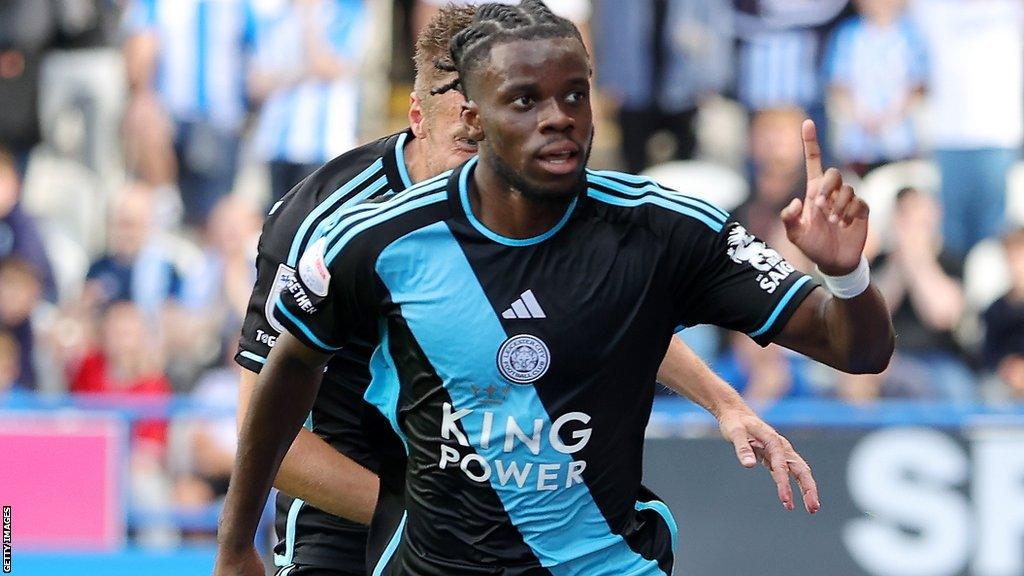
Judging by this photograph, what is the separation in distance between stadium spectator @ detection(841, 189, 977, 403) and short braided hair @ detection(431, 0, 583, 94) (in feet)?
19.8

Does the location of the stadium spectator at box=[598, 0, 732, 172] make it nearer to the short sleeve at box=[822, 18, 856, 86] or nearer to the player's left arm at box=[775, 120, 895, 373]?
the short sleeve at box=[822, 18, 856, 86]

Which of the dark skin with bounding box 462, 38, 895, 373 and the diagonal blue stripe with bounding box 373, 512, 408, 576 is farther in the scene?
the diagonal blue stripe with bounding box 373, 512, 408, 576

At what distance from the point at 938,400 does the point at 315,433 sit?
5.42 m

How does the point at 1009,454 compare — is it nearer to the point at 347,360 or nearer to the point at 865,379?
the point at 865,379

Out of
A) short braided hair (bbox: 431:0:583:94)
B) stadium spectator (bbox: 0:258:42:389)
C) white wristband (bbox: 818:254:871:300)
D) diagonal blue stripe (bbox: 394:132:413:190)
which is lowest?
stadium spectator (bbox: 0:258:42:389)

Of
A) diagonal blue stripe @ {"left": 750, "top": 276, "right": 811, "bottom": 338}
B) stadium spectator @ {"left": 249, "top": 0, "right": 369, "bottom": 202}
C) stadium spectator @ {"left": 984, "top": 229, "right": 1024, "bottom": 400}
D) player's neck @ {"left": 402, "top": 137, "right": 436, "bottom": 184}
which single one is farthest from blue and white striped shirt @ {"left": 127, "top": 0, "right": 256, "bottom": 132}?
diagonal blue stripe @ {"left": 750, "top": 276, "right": 811, "bottom": 338}

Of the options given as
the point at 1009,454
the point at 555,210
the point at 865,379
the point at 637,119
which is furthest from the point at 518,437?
the point at 637,119

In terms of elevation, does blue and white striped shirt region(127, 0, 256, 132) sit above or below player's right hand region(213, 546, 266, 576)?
below

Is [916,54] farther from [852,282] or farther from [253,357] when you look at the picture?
[852,282]

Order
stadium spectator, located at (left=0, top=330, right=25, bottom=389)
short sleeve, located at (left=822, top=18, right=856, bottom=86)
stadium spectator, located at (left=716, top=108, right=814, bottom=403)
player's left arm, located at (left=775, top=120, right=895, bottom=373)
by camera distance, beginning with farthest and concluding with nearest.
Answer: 1. stadium spectator, located at (left=0, top=330, right=25, bottom=389)
2. short sleeve, located at (left=822, top=18, right=856, bottom=86)
3. stadium spectator, located at (left=716, top=108, right=814, bottom=403)
4. player's left arm, located at (left=775, top=120, right=895, bottom=373)

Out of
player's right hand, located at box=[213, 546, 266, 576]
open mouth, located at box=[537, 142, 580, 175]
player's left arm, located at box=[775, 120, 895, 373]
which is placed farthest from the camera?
player's right hand, located at box=[213, 546, 266, 576]

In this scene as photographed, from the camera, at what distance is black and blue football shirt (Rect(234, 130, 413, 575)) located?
4.64m

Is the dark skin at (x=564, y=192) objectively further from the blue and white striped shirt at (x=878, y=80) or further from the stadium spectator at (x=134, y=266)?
the stadium spectator at (x=134, y=266)

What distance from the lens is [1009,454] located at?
25.3 ft
